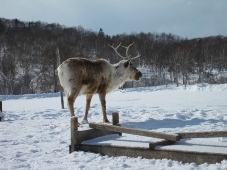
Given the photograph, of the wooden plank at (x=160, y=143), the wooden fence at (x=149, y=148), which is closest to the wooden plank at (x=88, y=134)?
the wooden fence at (x=149, y=148)

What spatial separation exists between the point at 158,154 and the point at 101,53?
242 ft

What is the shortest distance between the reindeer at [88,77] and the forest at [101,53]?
133 feet

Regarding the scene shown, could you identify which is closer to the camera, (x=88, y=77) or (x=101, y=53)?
(x=88, y=77)

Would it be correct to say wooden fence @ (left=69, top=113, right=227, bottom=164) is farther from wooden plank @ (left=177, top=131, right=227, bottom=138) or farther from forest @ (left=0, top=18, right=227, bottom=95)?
forest @ (left=0, top=18, right=227, bottom=95)

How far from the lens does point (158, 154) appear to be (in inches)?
220

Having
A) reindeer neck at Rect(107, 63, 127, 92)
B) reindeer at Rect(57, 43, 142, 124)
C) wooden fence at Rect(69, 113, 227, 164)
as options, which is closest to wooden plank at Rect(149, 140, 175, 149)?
wooden fence at Rect(69, 113, 227, 164)

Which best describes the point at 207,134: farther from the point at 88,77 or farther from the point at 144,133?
the point at 88,77

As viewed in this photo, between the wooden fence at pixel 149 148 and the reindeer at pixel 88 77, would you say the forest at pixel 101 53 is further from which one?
the wooden fence at pixel 149 148

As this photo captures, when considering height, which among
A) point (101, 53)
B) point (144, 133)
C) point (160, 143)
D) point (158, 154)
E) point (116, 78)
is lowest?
point (158, 154)

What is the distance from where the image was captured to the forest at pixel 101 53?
192ft

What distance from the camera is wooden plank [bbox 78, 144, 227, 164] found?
5.06m

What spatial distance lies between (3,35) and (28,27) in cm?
1673

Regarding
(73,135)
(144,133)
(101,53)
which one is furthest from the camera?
(101,53)

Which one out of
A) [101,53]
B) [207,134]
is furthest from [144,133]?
[101,53]
